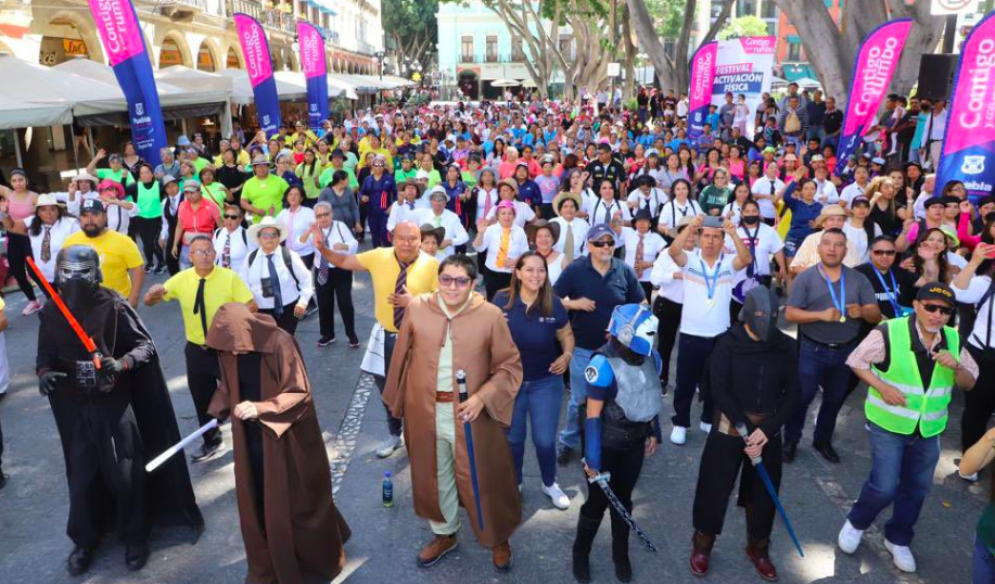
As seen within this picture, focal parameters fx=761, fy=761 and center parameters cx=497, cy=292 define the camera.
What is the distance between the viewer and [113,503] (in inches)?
173

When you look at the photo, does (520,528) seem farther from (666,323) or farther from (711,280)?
(666,323)

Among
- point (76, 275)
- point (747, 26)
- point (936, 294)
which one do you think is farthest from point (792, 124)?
point (747, 26)

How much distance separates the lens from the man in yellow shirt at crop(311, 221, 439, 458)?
5473 millimetres

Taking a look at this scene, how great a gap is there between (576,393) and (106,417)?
2.90m

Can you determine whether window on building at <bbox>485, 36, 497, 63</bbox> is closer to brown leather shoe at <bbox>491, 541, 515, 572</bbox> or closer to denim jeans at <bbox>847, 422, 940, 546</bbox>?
denim jeans at <bbox>847, 422, 940, 546</bbox>

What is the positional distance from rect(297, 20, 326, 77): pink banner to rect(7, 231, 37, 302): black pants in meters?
12.0

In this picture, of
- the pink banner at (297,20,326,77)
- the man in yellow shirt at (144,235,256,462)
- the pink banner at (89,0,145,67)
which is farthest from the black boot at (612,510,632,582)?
the pink banner at (297,20,326,77)

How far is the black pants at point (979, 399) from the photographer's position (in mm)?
5094

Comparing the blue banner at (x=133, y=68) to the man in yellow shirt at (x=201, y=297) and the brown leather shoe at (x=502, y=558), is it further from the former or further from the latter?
the brown leather shoe at (x=502, y=558)

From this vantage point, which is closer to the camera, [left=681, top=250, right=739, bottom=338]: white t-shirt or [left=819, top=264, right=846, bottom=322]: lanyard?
[left=819, top=264, right=846, bottom=322]: lanyard

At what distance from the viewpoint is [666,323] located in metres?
6.45

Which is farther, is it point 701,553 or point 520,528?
point 520,528

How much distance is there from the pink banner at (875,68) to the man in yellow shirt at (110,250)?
1079cm

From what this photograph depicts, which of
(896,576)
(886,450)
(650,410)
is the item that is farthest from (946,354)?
(650,410)
